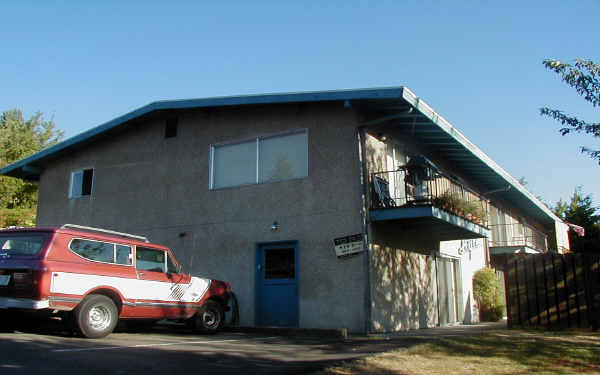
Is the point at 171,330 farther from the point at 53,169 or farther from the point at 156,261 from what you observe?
the point at 53,169

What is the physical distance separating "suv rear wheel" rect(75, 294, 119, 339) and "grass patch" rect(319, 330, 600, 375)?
14.1 ft

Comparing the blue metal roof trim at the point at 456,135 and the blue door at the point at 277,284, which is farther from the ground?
the blue metal roof trim at the point at 456,135

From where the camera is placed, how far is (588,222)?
34.4 metres

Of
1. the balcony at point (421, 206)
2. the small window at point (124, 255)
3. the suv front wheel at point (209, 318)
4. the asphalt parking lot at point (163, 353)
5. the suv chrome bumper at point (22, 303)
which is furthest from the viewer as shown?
the balcony at point (421, 206)

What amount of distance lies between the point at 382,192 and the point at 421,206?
1.03 metres

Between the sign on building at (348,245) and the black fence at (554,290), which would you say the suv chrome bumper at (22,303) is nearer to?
the sign on building at (348,245)

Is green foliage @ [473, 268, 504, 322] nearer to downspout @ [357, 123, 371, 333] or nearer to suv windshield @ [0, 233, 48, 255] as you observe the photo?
downspout @ [357, 123, 371, 333]

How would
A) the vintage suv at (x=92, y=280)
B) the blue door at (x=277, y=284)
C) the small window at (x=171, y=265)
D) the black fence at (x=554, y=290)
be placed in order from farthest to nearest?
1. the blue door at (x=277, y=284)
2. the black fence at (x=554, y=290)
3. the small window at (x=171, y=265)
4. the vintage suv at (x=92, y=280)

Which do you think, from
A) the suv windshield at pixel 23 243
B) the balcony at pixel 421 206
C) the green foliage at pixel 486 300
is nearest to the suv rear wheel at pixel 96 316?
the suv windshield at pixel 23 243

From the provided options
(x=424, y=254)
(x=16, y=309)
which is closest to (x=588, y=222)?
(x=424, y=254)

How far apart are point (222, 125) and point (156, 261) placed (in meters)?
5.31

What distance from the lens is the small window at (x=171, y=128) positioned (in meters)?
15.8

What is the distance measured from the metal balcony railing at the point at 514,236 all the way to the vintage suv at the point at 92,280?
566 inches

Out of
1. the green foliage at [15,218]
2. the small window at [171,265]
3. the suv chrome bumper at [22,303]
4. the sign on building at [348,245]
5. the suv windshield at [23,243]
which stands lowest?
the suv chrome bumper at [22,303]
